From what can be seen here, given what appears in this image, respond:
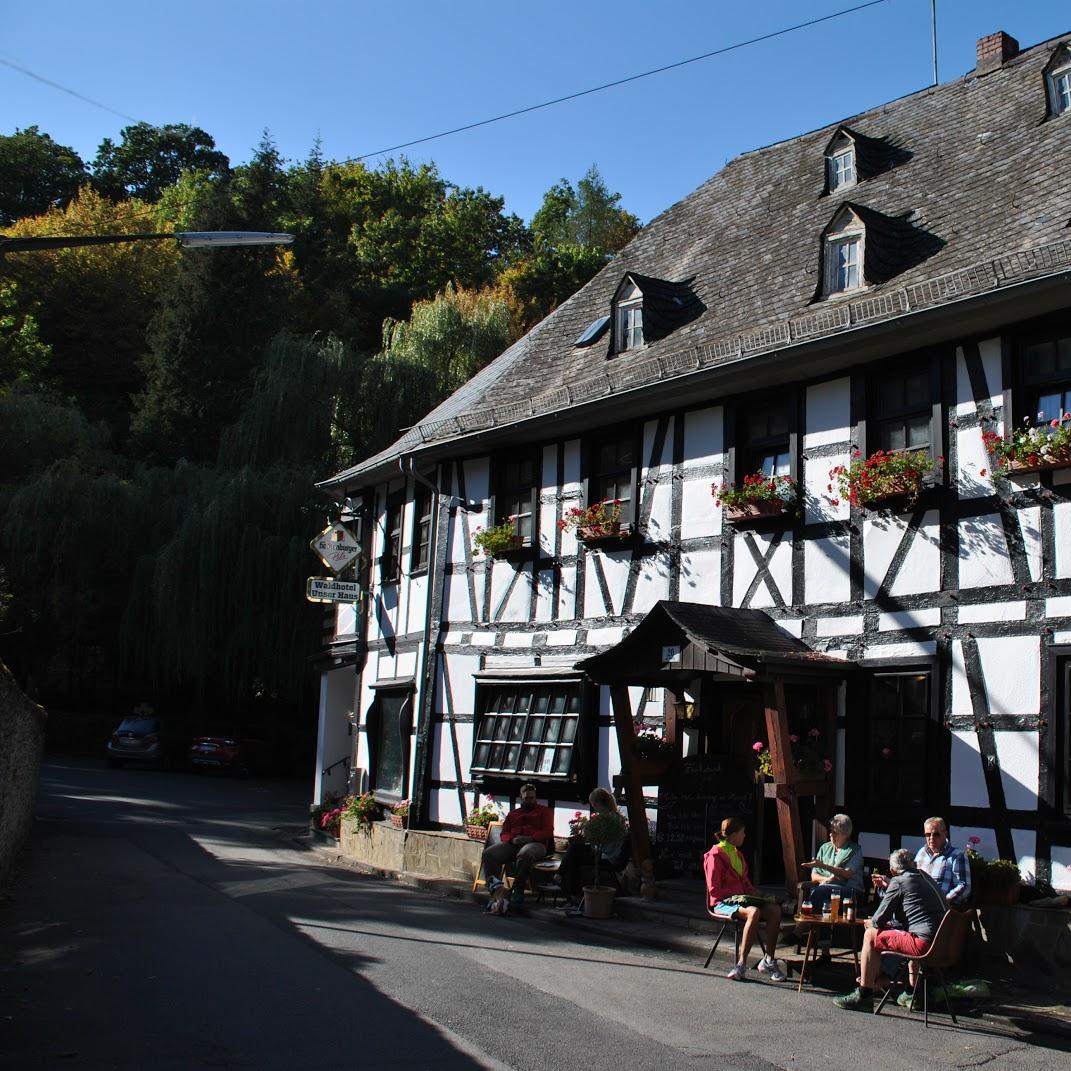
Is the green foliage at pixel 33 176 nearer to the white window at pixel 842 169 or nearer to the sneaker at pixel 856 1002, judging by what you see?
the white window at pixel 842 169

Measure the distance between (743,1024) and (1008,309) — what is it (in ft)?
22.0

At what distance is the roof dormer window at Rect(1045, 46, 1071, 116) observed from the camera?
1395cm

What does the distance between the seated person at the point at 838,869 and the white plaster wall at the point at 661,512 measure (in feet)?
15.6

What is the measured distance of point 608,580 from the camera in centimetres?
1519

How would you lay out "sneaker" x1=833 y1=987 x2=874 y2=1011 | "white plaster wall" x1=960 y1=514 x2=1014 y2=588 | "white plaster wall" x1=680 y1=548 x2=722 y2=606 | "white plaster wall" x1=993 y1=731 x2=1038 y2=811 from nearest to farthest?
"sneaker" x1=833 y1=987 x2=874 y2=1011 → "white plaster wall" x1=993 y1=731 x2=1038 y2=811 → "white plaster wall" x1=960 y1=514 x2=1014 y2=588 → "white plaster wall" x1=680 y1=548 x2=722 y2=606

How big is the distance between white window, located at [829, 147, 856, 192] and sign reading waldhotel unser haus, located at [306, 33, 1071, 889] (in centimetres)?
4

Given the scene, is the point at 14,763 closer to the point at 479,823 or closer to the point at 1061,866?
the point at 479,823

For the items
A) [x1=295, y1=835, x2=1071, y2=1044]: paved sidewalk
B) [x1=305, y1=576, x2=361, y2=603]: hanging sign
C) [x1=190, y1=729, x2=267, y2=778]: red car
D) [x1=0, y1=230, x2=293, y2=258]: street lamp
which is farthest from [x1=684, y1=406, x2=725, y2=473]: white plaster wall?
[x1=190, y1=729, x2=267, y2=778]: red car

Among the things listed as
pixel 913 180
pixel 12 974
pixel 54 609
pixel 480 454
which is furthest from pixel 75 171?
pixel 12 974

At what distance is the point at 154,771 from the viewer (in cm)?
3394

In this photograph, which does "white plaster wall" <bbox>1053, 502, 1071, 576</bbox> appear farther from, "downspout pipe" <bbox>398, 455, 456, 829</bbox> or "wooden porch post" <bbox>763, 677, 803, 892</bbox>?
"downspout pipe" <bbox>398, 455, 456, 829</bbox>

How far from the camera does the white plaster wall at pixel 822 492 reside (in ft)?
41.4

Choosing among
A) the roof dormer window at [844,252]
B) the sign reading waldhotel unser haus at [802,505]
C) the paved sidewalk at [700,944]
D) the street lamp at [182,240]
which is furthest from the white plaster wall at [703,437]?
the street lamp at [182,240]

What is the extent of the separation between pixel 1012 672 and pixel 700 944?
144 inches
